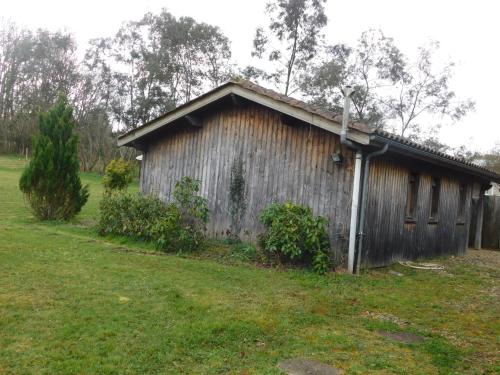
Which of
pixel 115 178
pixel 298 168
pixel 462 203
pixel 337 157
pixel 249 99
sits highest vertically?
pixel 249 99

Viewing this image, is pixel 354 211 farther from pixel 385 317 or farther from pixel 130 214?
pixel 130 214

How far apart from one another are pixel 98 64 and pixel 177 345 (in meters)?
45.6

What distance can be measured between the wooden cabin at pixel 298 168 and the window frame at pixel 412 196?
25 millimetres

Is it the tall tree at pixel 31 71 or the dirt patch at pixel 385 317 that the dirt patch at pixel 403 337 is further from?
the tall tree at pixel 31 71

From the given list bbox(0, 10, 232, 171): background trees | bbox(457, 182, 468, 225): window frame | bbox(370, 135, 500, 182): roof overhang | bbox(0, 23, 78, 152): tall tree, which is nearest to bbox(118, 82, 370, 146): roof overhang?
bbox(370, 135, 500, 182): roof overhang

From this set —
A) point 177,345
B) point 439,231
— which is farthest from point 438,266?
point 177,345

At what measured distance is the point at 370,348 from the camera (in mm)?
4727

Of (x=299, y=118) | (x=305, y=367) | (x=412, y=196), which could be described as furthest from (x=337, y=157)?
(x=305, y=367)

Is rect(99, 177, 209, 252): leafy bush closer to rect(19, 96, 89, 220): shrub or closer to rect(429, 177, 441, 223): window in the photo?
rect(19, 96, 89, 220): shrub

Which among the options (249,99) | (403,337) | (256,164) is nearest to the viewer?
(403,337)

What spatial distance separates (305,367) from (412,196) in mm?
7950

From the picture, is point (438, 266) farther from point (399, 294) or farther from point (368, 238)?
point (399, 294)

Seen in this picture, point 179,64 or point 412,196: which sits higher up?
point 179,64

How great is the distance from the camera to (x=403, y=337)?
206 inches
